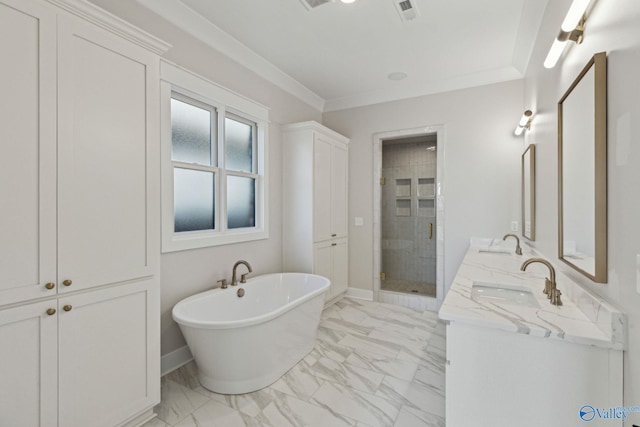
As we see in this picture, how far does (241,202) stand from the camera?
3.05m

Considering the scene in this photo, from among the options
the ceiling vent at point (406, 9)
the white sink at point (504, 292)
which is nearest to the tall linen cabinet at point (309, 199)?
the ceiling vent at point (406, 9)

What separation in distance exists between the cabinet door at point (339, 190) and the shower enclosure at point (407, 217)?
1.74 ft

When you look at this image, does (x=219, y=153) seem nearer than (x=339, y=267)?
Yes

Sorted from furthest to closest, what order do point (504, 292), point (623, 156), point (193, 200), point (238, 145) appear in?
point (238, 145) → point (193, 200) → point (504, 292) → point (623, 156)

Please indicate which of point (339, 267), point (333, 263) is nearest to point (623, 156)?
point (333, 263)

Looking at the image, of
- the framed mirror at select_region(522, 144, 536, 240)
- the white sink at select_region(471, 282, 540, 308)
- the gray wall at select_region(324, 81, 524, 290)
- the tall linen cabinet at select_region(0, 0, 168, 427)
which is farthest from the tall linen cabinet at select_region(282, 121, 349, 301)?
the framed mirror at select_region(522, 144, 536, 240)

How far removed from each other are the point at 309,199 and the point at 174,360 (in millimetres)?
1961

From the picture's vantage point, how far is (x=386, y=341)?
9.12 feet

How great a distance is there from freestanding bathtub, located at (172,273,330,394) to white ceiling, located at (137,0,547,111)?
219cm

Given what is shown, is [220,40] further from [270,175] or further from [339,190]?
[339,190]

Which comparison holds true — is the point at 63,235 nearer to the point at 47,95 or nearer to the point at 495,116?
the point at 47,95

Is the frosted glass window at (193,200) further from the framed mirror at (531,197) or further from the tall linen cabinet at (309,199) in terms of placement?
the framed mirror at (531,197)

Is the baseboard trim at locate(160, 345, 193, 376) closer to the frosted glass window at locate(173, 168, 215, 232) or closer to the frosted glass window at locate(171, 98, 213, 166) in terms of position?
the frosted glass window at locate(173, 168, 215, 232)

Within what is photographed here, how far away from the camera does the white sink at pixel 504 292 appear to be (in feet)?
5.25
